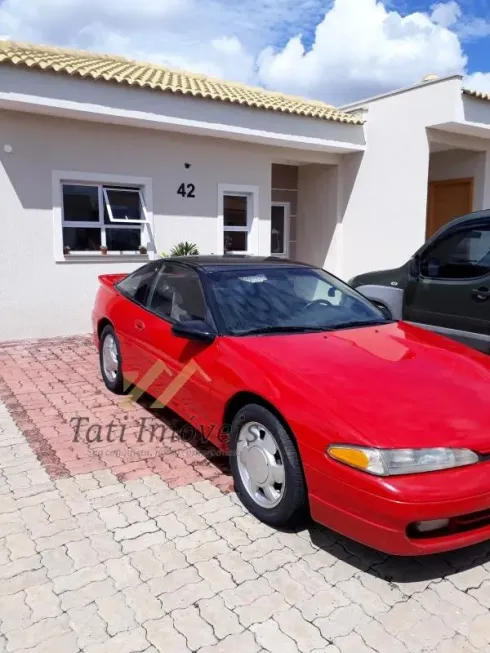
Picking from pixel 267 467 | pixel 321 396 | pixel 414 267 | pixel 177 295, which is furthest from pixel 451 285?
pixel 267 467

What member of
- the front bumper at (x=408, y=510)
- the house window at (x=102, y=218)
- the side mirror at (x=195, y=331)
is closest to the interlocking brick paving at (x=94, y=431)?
the side mirror at (x=195, y=331)

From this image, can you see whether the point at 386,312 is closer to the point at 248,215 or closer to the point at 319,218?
the point at 248,215

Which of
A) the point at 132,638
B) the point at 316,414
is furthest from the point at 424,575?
the point at 132,638

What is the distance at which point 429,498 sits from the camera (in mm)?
2271

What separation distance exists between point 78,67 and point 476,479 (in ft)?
25.9

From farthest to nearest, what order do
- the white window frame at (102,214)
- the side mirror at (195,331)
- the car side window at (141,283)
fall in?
the white window frame at (102,214) < the car side window at (141,283) < the side mirror at (195,331)

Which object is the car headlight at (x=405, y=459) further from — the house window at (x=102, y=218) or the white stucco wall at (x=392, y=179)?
the white stucco wall at (x=392, y=179)

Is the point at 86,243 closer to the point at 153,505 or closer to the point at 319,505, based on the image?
the point at 153,505

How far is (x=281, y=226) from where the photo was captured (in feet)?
43.1

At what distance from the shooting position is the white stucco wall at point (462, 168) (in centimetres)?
1115

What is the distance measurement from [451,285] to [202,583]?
13.3 ft

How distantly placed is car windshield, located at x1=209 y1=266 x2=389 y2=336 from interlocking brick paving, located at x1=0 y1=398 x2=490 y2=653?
1.17 m

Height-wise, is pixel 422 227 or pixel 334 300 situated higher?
pixel 422 227

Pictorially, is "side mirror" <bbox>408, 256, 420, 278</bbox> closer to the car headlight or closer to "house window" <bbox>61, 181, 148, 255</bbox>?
the car headlight
